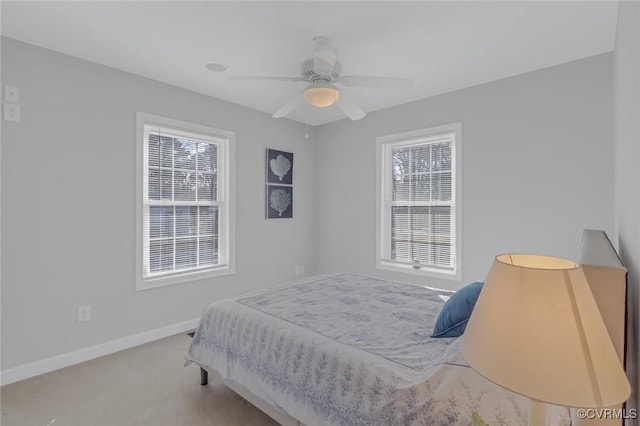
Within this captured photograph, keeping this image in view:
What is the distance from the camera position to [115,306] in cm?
308

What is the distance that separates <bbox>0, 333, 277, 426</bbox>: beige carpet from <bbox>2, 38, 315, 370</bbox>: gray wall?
0.34 meters

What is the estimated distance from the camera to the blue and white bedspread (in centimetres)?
127

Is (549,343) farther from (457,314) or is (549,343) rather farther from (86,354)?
(86,354)

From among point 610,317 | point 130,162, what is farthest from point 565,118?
point 130,162

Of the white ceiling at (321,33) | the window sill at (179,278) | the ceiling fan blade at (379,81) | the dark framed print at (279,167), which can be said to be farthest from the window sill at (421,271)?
the ceiling fan blade at (379,81)

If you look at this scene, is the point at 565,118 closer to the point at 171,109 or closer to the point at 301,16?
the point at 301,16

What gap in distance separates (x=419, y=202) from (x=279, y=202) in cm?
191

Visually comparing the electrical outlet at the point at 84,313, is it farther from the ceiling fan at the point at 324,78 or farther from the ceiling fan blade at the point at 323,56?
the ceiling fan blade at the point at 323,56

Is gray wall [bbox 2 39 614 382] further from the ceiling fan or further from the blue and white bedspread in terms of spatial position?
the ceiling fan

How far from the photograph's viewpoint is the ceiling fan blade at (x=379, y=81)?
89.6 inches

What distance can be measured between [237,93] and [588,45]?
3.31m

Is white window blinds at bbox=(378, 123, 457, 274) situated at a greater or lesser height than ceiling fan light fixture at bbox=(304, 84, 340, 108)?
lesser

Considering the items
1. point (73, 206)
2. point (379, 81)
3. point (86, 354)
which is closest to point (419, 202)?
point (379, 81)

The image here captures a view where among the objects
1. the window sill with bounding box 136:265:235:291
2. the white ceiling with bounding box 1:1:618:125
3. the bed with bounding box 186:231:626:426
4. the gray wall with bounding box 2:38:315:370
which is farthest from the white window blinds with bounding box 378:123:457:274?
the gray wall with bounding box 2:38:315:370
